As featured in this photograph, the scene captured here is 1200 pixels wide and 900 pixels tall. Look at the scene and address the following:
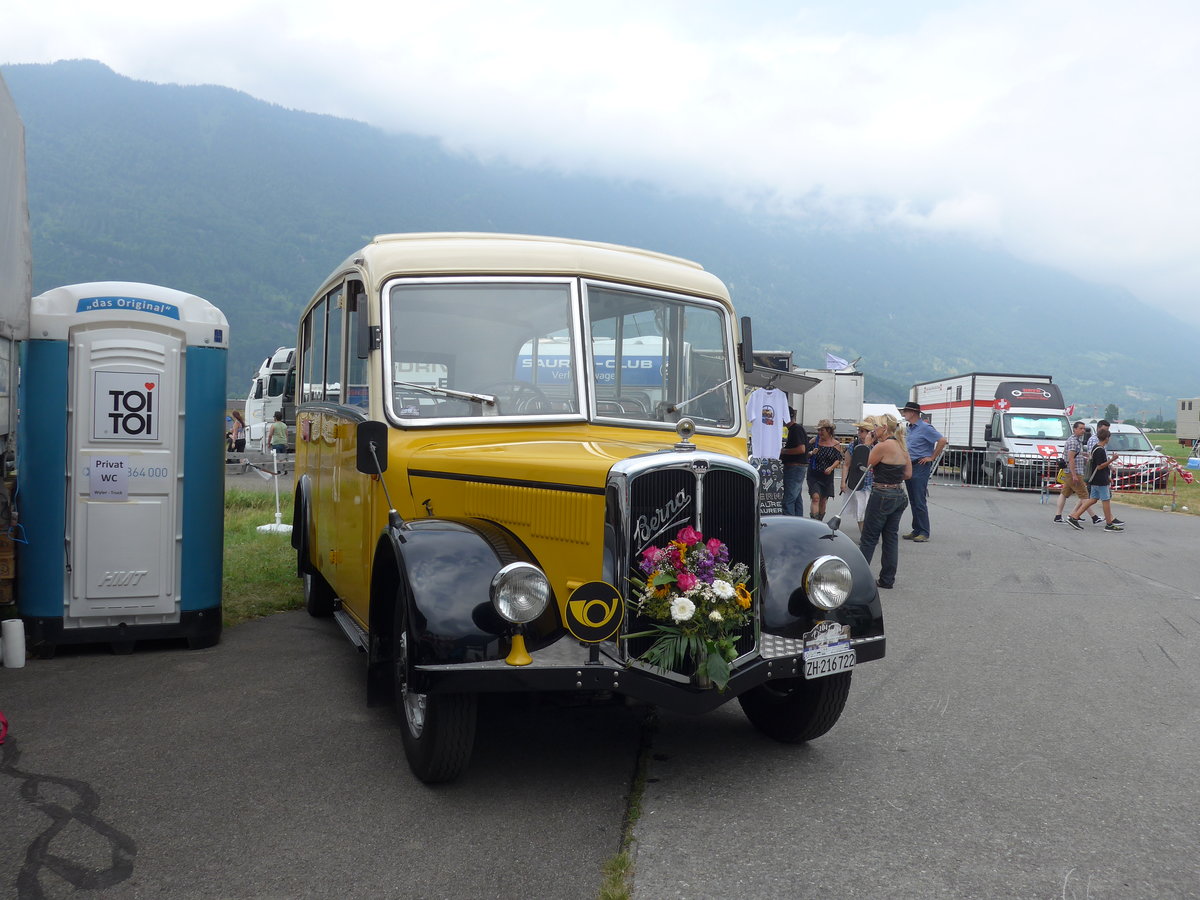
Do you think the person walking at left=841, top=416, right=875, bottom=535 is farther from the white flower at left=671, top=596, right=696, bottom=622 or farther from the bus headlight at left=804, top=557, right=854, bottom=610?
the white flower at left=671, top=596, right=696, bottom=622

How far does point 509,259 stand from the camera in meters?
5.52

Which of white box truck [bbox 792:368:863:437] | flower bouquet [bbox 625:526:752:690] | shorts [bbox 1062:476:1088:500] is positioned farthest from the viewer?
white box truck [bbox 792:368:863:437]

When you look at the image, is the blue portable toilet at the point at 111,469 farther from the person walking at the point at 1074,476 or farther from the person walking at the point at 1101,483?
the person walking at the point at 1074,476

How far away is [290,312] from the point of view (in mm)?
136500

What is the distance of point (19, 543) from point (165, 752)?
252cm

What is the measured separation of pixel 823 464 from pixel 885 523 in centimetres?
402

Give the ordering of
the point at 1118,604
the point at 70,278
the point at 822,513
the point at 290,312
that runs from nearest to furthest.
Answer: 1. the point at 1118,604
2. the point at 822,513
3. the point at 70,278
4. the point at 290,312

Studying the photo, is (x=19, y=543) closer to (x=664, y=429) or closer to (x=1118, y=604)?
(x=664, y=429)

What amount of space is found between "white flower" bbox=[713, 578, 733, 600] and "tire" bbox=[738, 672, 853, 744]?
2.47 ft

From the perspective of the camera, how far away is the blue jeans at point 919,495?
13.5m

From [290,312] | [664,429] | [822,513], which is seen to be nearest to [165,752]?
[664,429]

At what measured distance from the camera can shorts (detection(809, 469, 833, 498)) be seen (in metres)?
14.0

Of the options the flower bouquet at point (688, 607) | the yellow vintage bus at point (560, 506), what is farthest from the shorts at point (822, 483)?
the flower bouquet at point (688, 607)

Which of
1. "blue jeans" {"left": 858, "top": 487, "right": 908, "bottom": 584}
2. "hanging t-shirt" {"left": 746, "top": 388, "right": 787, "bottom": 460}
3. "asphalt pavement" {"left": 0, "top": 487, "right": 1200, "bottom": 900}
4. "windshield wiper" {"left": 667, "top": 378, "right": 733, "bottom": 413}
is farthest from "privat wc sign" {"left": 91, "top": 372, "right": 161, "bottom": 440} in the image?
"hanging t-shirt" {"left": 746, "top": 388, "right": 787, "bottom": 460}
